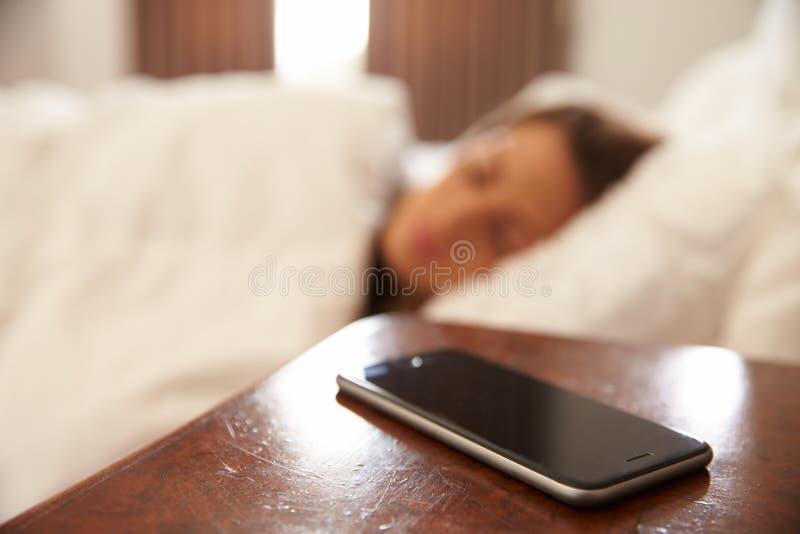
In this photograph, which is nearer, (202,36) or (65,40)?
(65,40)

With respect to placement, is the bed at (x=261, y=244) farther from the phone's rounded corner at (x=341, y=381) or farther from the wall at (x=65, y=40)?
the wall at (x=65, y=40)

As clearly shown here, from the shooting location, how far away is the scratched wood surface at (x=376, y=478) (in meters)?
0.24

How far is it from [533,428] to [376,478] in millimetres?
82

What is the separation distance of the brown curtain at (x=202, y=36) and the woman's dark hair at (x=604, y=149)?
2.19m

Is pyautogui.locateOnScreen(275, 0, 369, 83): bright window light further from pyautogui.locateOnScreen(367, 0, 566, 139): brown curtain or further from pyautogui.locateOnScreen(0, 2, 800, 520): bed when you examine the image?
pyautogui.locateOnScreen(0, 2, 800, 520): bed

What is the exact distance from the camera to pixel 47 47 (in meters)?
2.73

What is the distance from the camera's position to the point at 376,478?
272 millimetres

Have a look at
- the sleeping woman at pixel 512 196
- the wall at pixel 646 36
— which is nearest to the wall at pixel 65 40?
the wall at pixel 646 36

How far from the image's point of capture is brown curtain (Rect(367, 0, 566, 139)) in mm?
2447

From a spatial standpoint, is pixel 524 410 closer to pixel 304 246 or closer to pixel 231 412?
pixel 231 412

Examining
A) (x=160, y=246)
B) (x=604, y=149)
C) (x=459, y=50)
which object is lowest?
(x=160, y=246)

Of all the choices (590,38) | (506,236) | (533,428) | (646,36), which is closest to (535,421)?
(533,428)

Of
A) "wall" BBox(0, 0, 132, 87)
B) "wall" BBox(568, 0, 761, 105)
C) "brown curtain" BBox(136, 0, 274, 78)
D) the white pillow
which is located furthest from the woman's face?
"wall" BBox(0, 0, 132, 87)

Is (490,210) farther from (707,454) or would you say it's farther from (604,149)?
(707,454)
